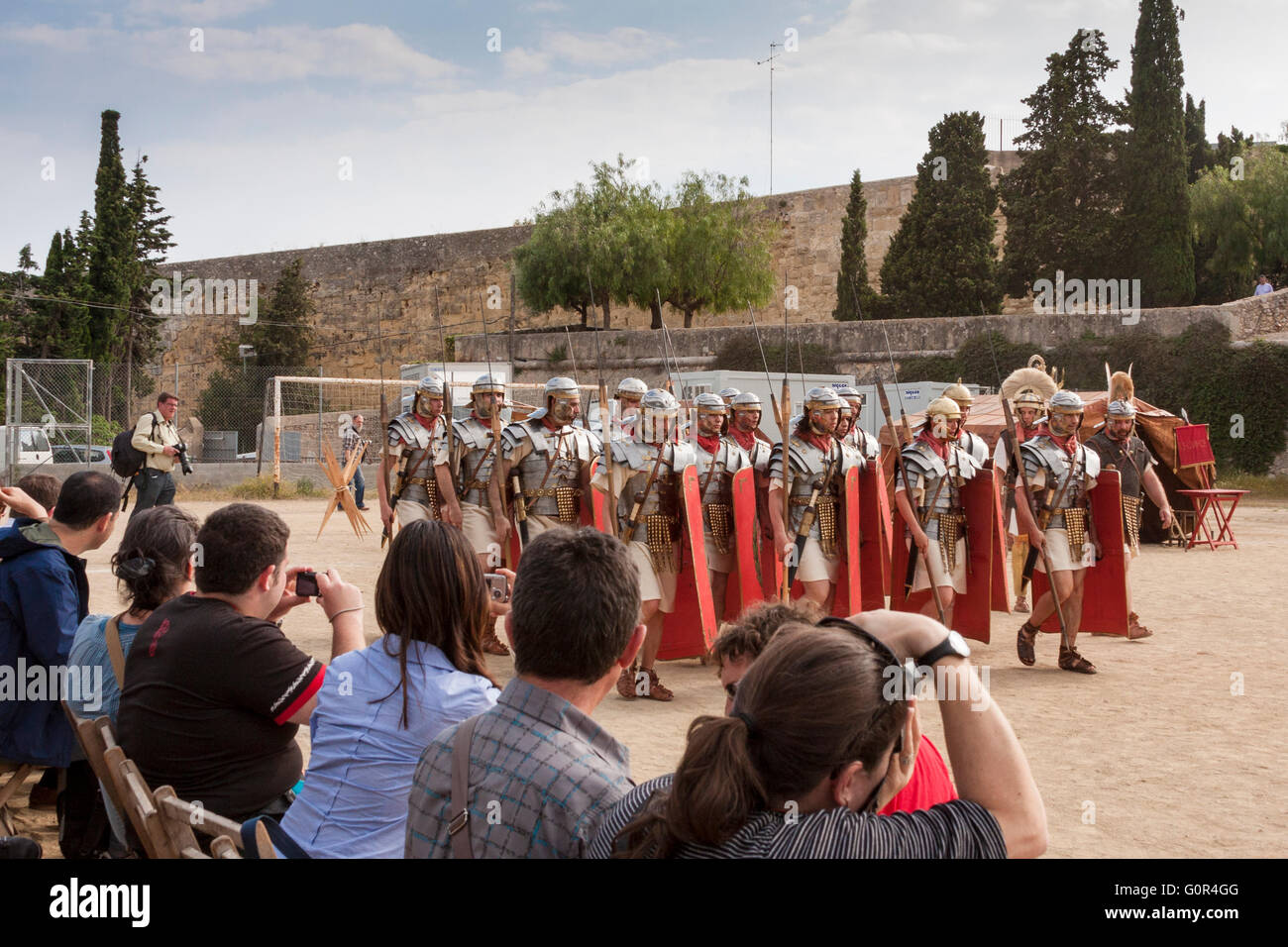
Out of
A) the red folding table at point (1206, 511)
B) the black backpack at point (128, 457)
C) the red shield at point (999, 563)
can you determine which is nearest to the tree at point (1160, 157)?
the red folding table at point (1206, 511)

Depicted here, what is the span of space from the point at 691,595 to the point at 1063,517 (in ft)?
6.97

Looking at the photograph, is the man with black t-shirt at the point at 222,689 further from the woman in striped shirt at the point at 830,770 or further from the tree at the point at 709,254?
the tree at the point at 709,254

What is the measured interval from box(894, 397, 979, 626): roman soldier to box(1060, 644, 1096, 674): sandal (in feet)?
2.11

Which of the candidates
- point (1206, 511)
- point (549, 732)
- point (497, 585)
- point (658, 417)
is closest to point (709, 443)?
point (658, 417)

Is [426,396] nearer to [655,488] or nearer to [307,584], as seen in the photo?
[655,488]

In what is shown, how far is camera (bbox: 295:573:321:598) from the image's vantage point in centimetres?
271

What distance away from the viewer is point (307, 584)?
272cm

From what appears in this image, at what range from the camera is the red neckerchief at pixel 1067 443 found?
6766 mm

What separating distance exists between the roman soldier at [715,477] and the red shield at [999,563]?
1429 mm

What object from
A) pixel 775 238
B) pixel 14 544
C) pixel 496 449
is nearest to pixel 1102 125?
pixel 775 238

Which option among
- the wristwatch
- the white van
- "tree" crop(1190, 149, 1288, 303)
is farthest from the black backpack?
"tree" crop(1190, 149, 1288, 303)

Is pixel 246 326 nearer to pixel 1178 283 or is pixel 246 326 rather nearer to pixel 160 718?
pixel 1178 283

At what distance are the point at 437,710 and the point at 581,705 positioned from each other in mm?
481
